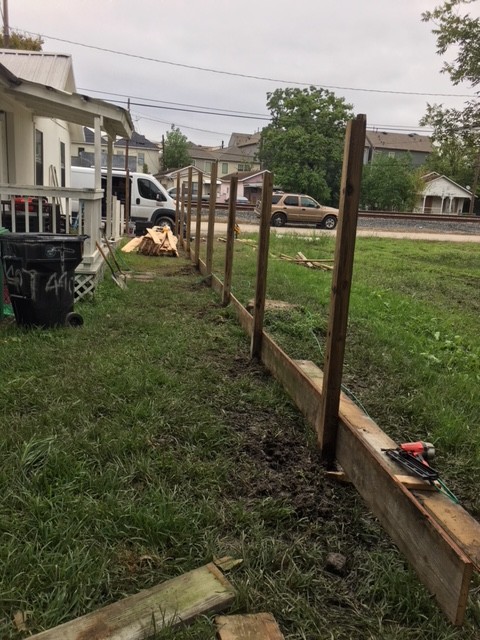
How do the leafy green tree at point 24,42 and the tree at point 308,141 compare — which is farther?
the tree at point 308,141

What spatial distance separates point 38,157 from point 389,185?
42.2m

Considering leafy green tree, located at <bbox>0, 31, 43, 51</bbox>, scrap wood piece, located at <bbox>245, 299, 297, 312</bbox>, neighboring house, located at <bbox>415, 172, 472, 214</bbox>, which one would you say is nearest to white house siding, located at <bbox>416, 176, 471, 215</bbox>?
neighboring house, located at <bbox>415, 172, 472, 214</bbox>

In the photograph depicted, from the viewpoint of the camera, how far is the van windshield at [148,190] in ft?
→ 59.4

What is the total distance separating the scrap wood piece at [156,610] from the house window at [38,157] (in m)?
12.3

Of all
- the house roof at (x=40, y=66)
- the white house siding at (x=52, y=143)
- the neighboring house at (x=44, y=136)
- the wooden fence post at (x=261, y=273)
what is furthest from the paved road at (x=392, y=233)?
the wooden fence post at (x=261, y=273)

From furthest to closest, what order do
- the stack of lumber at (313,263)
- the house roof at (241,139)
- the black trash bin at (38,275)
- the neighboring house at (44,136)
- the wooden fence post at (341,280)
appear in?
the house roof at (241,139)
the stack of lumber at (313,263)
the neighboring house at (44,136)
the black trash bin at (38,275)
the wooden fence post at (341,280)

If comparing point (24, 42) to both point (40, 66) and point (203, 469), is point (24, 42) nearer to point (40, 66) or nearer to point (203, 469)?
point (40, 66)

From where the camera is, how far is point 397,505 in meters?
2.15

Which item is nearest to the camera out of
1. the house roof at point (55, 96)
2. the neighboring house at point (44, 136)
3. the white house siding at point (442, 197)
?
the neighboring house at point (44, 136)

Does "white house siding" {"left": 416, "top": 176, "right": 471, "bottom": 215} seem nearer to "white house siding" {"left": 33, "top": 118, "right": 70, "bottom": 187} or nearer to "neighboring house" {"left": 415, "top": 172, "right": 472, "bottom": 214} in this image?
"neighboring house" {"left": 415, "top": 172, "right": 472, "bottom": 214}

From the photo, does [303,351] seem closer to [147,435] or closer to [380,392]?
[380,392]

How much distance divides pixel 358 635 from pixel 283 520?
2.21 ft

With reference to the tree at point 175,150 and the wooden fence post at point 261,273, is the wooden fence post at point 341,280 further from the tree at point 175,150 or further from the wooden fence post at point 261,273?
the tree at point 175,150

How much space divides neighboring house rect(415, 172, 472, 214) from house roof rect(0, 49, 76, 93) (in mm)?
48849
